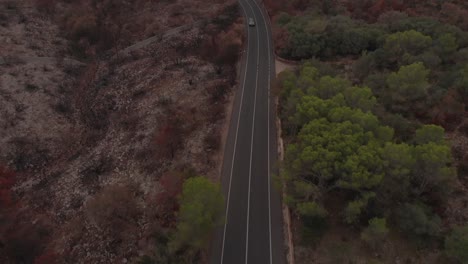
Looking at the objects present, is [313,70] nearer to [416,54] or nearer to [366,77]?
[366,77]

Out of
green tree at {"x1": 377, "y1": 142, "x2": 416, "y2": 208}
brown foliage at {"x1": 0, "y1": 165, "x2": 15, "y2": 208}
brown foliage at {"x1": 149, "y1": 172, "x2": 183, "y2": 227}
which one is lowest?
brown foliage at {"x1": 0, "y1": 165, "x2": 15, "y2": 208}

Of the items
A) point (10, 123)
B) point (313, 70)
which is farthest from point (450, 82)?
point (10, 123)

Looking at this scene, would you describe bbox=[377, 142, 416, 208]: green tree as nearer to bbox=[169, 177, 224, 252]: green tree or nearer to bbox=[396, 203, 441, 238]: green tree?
Result: bbox=[396, 203, 441, 238]: green tree

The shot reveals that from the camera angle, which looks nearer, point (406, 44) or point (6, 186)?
point (6, 186)

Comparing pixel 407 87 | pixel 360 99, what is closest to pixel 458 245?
pixel 360 99

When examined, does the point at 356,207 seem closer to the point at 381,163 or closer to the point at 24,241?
the point at 381,163

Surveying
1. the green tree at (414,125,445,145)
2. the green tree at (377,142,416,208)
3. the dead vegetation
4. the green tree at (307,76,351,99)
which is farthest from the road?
the green tree at (414,125,445,145)

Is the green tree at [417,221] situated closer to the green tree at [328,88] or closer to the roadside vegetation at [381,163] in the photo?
the roadside vegetation at [381,163]
